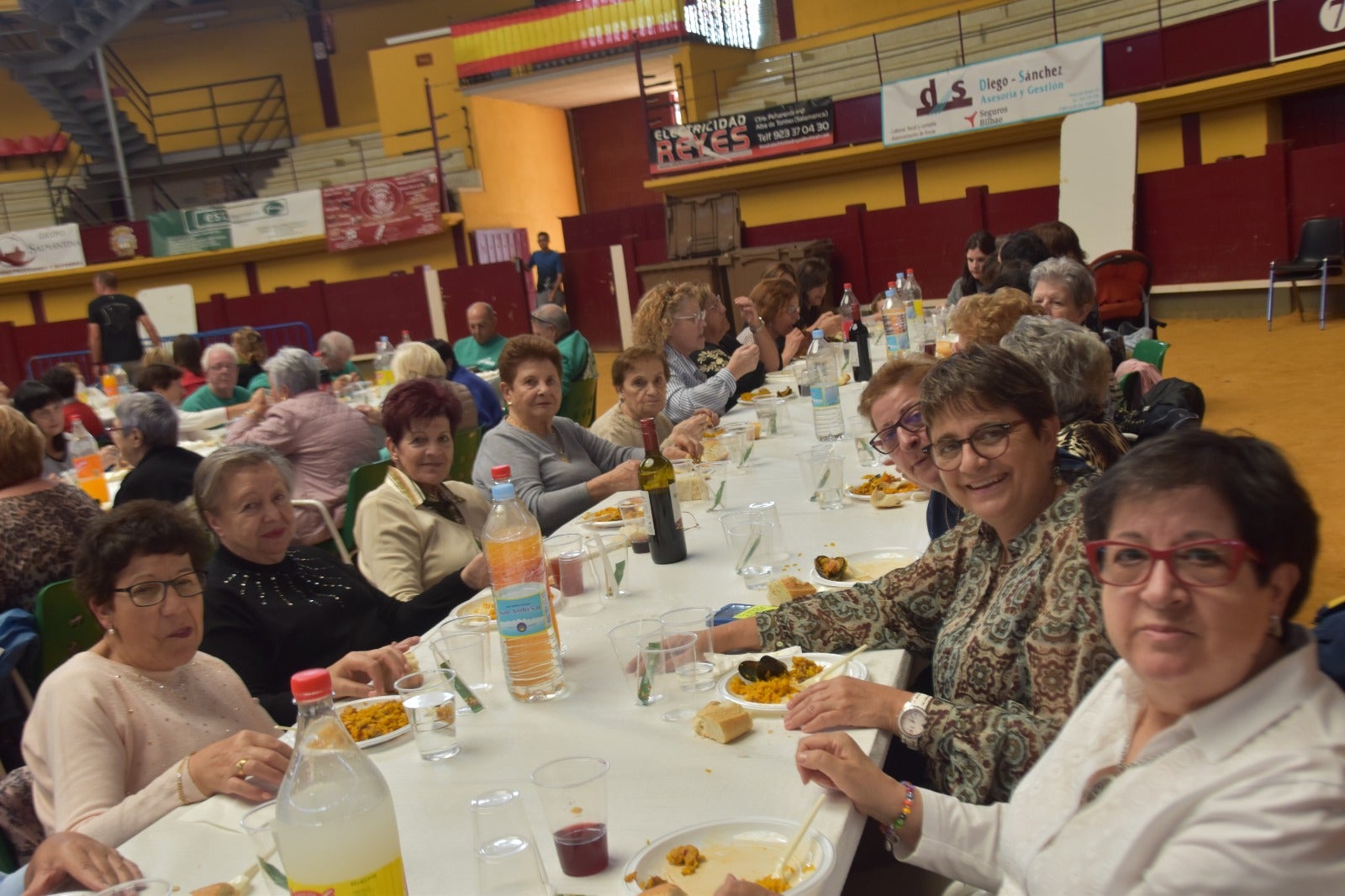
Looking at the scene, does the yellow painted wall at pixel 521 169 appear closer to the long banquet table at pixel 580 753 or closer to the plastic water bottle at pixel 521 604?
the plastic water bottle at pixel 521 604

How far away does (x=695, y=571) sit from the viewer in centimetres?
288

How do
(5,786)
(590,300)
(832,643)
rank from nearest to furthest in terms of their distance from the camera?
1. (5,786)
2. (832,643)
3. (590,300)

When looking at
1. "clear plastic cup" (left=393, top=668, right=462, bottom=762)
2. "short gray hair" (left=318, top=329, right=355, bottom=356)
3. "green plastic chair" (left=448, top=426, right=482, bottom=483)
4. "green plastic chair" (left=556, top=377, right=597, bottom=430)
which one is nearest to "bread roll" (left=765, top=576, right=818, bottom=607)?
"clear plastic cup" (left=393, top=668, right=462, bottom=762)

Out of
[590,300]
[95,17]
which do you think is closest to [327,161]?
[95,17]

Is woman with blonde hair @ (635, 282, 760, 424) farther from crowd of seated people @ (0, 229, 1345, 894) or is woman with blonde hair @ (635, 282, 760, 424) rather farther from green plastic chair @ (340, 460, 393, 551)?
green plastic chair @ (340, 460, 393, 551)

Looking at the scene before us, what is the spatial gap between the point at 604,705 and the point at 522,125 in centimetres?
2004

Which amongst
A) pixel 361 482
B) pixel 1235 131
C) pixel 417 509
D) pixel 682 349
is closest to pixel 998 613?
pixel 417 509

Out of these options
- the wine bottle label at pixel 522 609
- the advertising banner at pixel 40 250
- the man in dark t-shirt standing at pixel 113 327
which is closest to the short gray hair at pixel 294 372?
the wine bottle label at pixel 522 609

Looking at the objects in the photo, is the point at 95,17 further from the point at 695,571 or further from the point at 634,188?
the point at 695,571

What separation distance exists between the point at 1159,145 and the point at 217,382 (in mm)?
10748

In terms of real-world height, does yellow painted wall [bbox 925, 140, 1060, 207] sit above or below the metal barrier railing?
above

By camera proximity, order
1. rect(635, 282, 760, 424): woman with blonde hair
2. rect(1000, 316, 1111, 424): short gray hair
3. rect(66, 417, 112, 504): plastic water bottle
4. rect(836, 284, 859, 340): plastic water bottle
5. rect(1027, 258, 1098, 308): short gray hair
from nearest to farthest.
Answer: rect(1000, 316, 1111, 424): short gray hair, rect(1027, 258, 1098, 308): short gray hair, rect(66, 417, 112, 504): plastic water bottle, rect(635, 282, 760, 424): woman with blonde hair, rect(836, 284, 859, 340): plastic water bottle

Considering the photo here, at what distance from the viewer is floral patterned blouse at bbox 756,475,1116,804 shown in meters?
1.73

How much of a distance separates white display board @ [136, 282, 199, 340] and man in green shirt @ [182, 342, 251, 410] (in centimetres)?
1210
